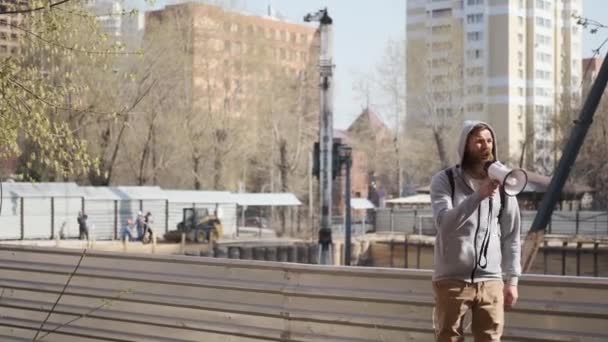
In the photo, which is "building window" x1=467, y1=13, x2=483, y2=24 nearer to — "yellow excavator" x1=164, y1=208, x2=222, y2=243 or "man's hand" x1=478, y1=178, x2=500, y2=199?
"yellow excavator" x1=164, y1=208, x2=222, y2=243

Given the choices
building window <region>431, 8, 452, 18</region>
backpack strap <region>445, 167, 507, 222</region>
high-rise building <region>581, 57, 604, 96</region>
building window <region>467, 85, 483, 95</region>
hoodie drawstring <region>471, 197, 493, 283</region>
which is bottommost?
hoodie drawstring <region>471, 197, 493, 283</region>

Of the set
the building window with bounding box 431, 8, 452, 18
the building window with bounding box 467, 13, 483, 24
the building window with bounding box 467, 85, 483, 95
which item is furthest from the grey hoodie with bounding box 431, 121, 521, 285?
the building window with bounding box 431, 8, 452, 18

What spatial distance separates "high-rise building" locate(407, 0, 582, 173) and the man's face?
81.2m

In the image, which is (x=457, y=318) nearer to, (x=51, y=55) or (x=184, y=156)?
(x=51, y=55)

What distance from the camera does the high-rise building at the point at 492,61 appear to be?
89.1m

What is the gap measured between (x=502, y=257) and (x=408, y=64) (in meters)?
85.3

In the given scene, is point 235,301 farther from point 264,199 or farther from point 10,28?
point 264,199

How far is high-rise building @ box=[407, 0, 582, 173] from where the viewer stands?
89.1 meters

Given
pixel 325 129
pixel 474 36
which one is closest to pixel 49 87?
pixel 325 129

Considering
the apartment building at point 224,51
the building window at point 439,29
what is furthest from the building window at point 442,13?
the apartment building at point 224,51

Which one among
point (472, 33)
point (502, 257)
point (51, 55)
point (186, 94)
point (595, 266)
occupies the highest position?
point (472, 33)

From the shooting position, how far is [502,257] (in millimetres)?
5969

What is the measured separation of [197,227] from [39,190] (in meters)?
9.61

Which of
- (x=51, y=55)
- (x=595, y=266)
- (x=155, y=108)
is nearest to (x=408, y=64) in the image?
(x=155, y=108)
